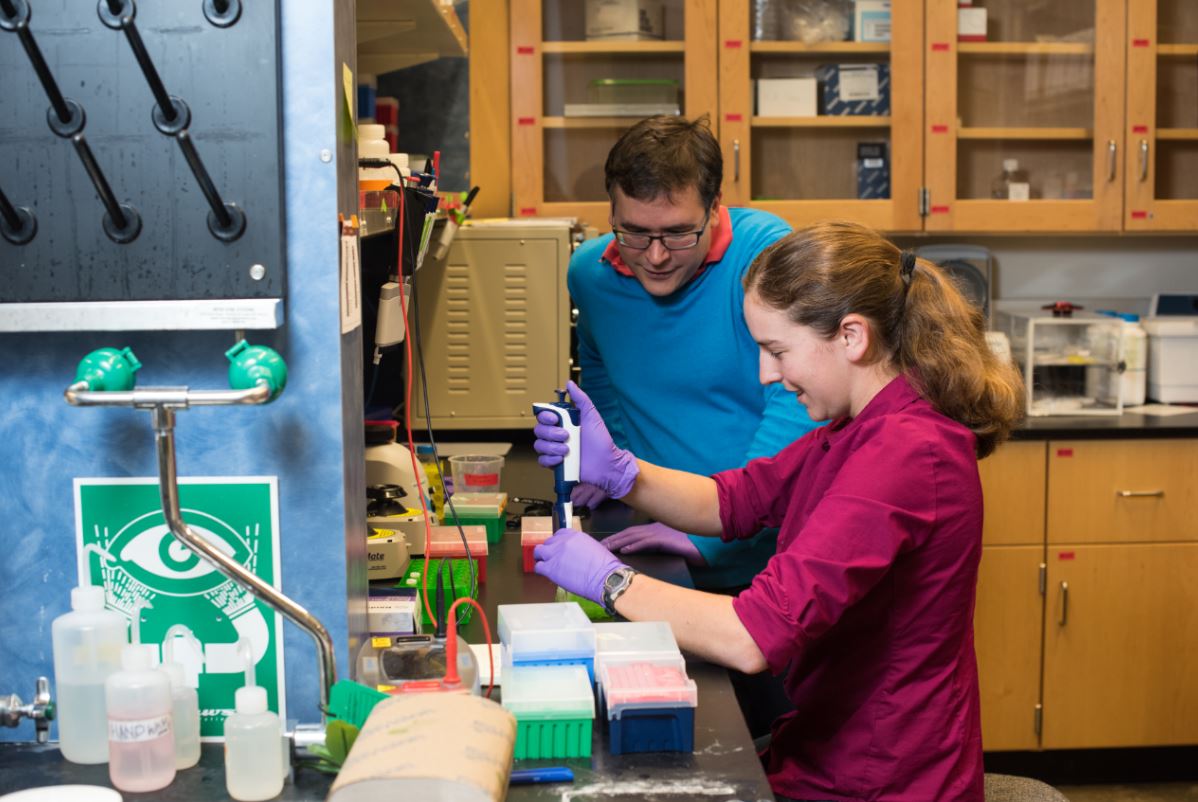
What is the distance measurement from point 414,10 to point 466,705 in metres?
1.55

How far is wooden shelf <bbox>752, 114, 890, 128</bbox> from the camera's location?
12.0 ft

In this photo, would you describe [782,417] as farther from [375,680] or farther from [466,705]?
[466,705]

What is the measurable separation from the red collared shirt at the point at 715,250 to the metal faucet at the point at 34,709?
1388 millimetres

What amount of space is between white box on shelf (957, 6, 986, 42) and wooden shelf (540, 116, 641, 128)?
0.96m

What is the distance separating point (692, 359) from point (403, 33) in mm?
886

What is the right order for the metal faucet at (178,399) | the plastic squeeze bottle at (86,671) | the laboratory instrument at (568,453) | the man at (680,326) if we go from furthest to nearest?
the man at (680,326) → the laboratory instrument at (568,453) → the plastic squeeze bottle at (86,671) → the metal faucet at (178,399)

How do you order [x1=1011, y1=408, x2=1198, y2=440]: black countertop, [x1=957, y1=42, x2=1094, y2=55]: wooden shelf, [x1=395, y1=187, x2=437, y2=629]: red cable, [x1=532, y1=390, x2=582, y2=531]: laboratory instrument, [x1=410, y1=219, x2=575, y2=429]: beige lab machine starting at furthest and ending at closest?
[x1=957, y1=42, x2=1094, y2=55]: wooden shelf → [x1=1011, y1=408, x2=1198, y2=440]: black countertop → [x1=410, y1=219, x2=575, y2=429]: beige lab machine → [x1=532, y1=390, x2=582, y2=531]: laboratory instrument → [x1=395, y1=187, x2=437, y2=629]: red cable

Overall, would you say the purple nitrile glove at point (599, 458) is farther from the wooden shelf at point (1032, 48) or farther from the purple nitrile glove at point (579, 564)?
the wooden shelf at point (1032, 48)

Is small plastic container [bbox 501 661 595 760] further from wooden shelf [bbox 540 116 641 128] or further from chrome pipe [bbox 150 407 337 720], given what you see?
wooden shelf [bbox 540 116 641 128]

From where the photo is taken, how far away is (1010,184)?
371 cm

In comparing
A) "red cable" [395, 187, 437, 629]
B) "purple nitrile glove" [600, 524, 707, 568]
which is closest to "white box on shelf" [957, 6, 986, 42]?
"purple nitrile glove" [600, 524, 707, 568]

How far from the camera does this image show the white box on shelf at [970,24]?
3621 millimetres

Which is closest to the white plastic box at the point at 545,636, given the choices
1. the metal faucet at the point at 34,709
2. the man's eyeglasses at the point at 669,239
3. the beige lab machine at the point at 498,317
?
the metal faucet at the point at 34,709

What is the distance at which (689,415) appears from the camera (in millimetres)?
2371
